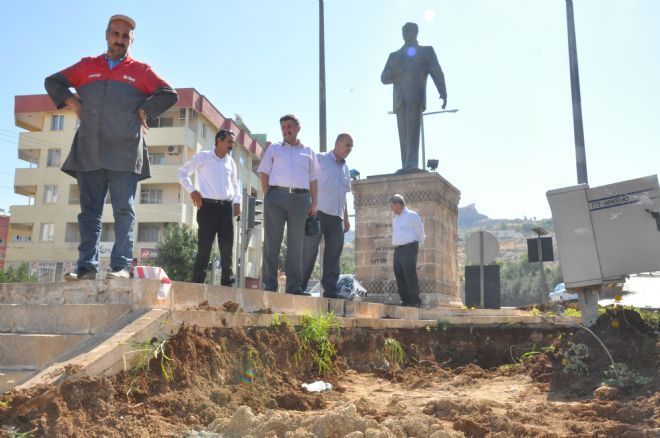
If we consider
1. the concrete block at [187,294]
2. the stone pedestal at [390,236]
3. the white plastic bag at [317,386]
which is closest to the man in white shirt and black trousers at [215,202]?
the concrete block at [187,294]

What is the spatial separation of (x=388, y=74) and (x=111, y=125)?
8.09 metres

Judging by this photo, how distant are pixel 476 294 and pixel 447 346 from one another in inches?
252

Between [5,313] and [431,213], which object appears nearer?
[5,313]

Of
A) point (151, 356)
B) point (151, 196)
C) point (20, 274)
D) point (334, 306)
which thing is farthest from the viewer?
point (151, 196)

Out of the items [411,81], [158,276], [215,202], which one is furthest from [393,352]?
[411,81]

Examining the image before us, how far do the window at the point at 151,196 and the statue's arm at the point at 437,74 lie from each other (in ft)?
96.4

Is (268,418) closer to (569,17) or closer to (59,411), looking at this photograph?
(59,411)

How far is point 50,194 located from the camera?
38188 mm

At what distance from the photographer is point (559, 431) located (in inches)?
108

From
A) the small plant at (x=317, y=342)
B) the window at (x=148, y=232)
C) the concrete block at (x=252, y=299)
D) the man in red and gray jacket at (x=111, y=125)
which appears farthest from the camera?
the window at (x=148, y=232)

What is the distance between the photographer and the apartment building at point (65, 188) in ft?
120

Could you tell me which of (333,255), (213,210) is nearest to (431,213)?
(333,255)

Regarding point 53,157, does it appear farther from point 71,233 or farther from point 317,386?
point 317,386

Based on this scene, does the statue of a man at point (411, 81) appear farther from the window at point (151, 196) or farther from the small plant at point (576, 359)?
the window at point (151, 196)
